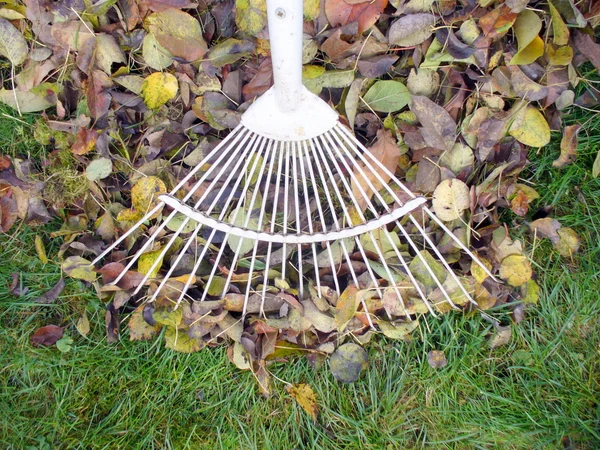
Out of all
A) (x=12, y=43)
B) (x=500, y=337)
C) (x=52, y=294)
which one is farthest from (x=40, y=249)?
(x=500, y=337)

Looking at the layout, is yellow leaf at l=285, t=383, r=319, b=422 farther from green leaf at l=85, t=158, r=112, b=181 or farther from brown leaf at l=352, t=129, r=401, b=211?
green leaf at l=85, t=158, r=112, b=181

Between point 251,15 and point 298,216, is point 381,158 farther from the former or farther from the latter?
point 251,15

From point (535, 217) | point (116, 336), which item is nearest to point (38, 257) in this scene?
point (116, 336)

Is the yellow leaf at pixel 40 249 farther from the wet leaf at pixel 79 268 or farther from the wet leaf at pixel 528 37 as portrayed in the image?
the wet leaf at pixel 528 37

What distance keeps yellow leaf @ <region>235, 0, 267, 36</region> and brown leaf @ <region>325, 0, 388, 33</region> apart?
0.17 meters

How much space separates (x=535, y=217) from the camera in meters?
1.59

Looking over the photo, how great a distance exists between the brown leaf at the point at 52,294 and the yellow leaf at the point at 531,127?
55.2 inches

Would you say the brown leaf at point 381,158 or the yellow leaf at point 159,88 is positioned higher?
the yellow leaf at point 159,88

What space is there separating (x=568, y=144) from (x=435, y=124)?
1.32ft

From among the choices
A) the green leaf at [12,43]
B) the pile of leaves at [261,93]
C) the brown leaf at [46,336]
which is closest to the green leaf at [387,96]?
the pile of leaves at [261,93]

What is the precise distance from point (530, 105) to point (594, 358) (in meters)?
0.76

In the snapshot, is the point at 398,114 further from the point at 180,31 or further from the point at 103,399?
the point at 103,399

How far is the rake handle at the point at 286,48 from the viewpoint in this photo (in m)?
1.06

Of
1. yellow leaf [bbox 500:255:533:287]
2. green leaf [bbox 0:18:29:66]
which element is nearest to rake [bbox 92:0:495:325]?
yellow leaf [bbox 500:255:533:287]
